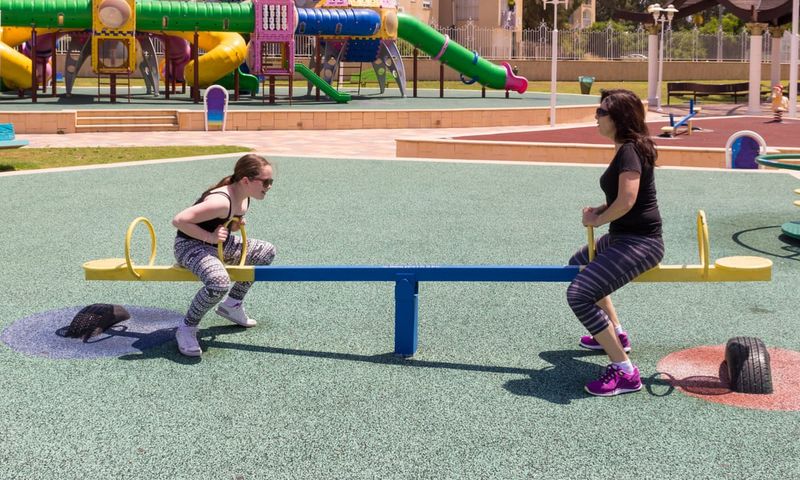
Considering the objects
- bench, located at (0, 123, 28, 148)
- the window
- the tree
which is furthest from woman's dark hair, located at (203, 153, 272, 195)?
the tree

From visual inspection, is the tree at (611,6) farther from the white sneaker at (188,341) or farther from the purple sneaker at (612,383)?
the purple sneaker at (612,383)

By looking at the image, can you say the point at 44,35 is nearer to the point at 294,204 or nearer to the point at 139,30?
the point at 139,30

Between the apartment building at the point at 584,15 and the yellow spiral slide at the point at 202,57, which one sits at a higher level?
the apartment building at the point at 584,15

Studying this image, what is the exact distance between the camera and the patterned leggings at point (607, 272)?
507 cm

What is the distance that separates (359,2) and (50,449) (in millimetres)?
29652

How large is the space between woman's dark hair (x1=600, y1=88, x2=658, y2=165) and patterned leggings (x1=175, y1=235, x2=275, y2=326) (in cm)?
233

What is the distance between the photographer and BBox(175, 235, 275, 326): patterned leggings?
564 cm

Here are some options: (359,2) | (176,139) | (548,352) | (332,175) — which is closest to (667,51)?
(359,2)

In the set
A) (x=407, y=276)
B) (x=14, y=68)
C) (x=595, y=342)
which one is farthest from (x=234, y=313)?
(x=14, y=68)

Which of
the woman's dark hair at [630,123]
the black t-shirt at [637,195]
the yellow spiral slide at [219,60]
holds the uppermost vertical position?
the yellow spiral slide at [219,60]

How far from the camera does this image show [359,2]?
32.7m

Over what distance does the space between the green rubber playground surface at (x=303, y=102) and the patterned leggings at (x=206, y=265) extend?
2181 cm

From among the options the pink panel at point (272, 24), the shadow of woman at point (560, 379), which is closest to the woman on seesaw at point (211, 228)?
the shadow of woman at point (560, 379)

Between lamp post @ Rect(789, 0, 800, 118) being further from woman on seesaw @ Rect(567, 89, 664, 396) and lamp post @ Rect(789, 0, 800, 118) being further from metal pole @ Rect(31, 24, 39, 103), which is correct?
woman on seesaw @ Rect(567, 89, 664, 396)
